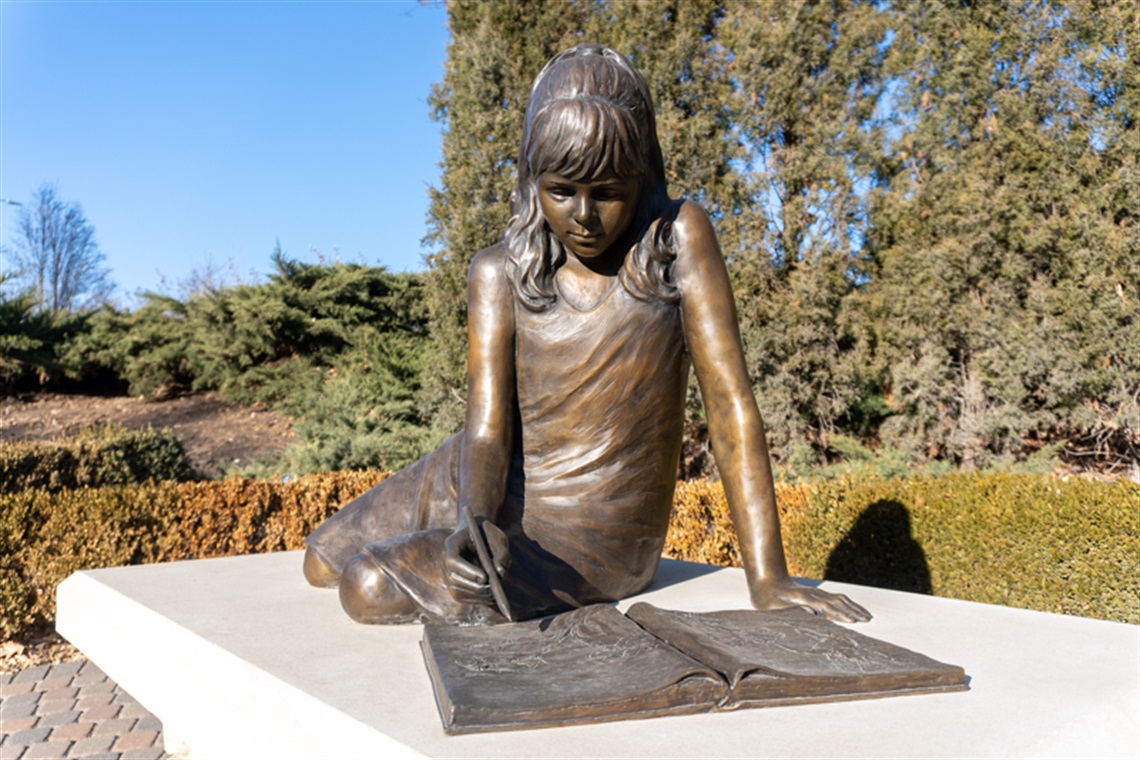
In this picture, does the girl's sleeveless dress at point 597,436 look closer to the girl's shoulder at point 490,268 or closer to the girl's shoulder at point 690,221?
the girl's shoulder at point 490,268

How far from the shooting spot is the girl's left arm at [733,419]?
2.77 m

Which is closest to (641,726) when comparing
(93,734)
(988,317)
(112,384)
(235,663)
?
(235,663)

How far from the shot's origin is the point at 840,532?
5898 mm

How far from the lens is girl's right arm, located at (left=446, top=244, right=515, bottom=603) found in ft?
9.43

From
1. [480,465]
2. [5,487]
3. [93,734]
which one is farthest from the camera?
[5,487]

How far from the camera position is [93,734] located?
4.49 metres

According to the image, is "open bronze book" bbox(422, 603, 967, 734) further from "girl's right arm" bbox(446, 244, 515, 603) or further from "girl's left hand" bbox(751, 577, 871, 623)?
"girl's right arm" bbox(446, 244, 515, 603)

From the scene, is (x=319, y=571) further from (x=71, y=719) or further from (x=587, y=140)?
(x=71, y=719)

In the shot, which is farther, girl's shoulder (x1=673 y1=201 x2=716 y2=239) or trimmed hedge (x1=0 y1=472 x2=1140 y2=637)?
trimmed hedge (x1=0 y1=472 x2=1140 y2=637)

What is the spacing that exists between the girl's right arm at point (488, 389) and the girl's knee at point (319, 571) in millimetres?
852

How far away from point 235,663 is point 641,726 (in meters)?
1.17

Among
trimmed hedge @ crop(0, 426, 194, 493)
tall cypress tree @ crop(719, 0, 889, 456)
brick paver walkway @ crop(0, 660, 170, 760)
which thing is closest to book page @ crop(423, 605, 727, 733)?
brick paver walkway @ crop(0, 660, 170, 760)

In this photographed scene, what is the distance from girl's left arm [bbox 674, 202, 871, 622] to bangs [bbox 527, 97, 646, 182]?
46 cm

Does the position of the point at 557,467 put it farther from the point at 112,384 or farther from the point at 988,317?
the point at 112,384
